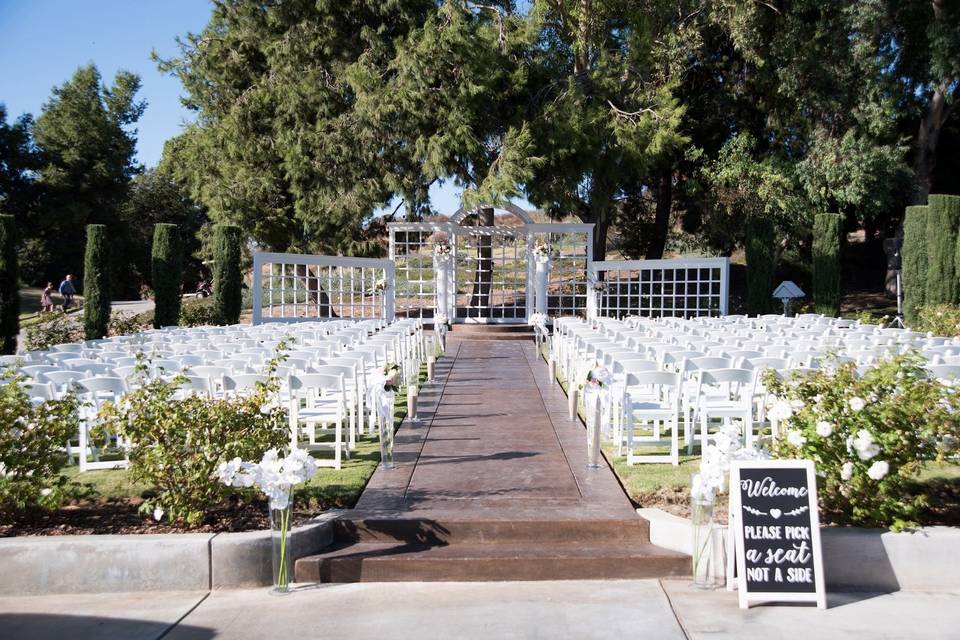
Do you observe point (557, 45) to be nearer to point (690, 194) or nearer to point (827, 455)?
point (690, 194)

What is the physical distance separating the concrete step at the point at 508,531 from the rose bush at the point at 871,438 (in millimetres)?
1273

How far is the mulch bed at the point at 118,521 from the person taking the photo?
20.1 feet

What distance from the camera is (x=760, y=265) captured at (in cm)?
2559

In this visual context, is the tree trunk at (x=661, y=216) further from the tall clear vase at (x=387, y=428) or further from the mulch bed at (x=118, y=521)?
the mulch bed at (x=118, y=521)

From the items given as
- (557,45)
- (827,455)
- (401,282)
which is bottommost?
(827,455)

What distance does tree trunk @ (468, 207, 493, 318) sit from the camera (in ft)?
87.4

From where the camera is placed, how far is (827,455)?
18.9 feet

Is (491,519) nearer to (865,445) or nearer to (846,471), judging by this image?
(846,471)

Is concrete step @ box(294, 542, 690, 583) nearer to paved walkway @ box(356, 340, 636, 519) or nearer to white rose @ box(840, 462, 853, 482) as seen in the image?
paved walkway @ box(356, 340, 636, 519)

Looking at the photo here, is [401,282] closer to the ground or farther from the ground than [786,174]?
closer to the ground

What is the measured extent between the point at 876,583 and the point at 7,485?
5.99 meters

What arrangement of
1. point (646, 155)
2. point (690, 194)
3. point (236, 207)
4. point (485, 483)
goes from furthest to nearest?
point (690, 194) → point (236, 207) → point (646, 155) → point (485, 483)

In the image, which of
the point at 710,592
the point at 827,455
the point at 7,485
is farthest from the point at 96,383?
the point at 827,455

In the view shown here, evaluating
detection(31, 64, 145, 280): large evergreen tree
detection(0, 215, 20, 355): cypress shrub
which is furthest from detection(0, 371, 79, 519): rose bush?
detection(31, 64, 145, 280): large evergreen tree
